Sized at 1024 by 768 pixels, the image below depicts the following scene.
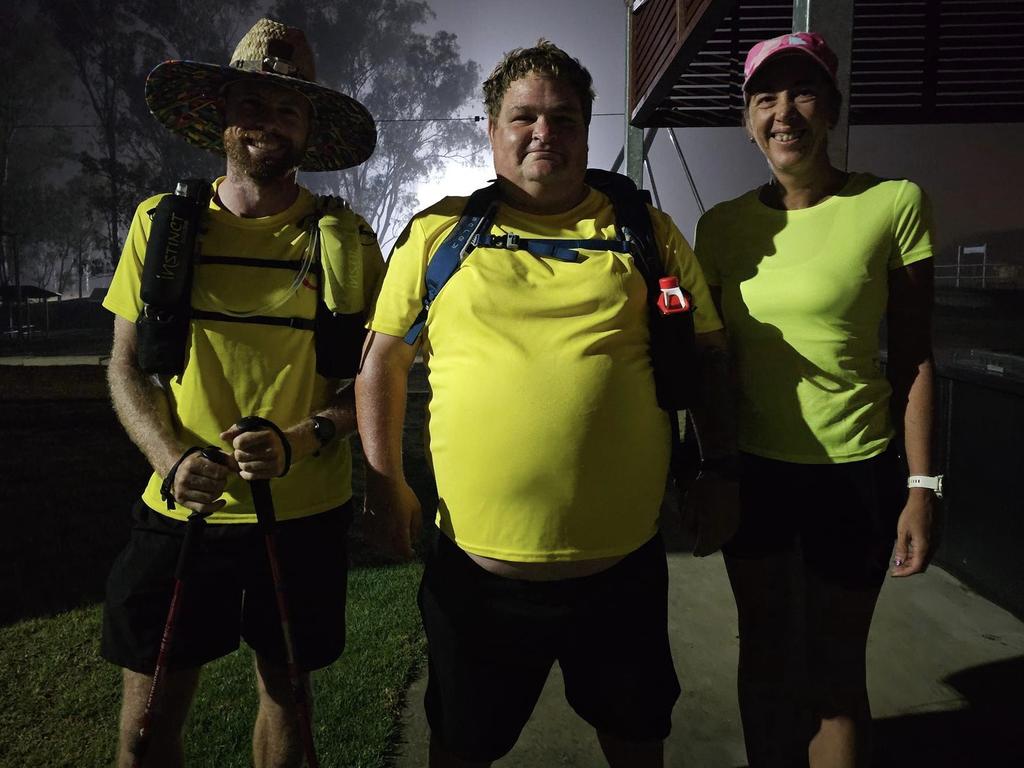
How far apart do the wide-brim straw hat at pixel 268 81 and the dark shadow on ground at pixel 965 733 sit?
3.12m

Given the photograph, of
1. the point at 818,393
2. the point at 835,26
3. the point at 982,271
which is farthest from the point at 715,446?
the point at 982,271

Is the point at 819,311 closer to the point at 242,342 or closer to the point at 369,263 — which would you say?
the point at 369,263

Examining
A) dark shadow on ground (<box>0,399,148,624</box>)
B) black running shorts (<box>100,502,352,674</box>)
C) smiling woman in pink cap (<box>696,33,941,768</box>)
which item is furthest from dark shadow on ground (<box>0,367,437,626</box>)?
smiling woman in pink cap (<box>696,33,941,768</box>)

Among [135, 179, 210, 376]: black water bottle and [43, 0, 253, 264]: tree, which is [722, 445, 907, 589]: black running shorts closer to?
[135, 179, 210, 376]: black water bottle

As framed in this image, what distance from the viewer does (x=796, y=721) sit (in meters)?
2.27

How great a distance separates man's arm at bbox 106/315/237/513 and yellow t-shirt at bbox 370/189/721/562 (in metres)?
0.63

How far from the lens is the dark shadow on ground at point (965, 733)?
2873 mm

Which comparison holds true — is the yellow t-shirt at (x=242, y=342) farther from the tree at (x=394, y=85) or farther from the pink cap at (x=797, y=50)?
the tree at (x=394, y=85)

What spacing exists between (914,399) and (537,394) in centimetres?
120

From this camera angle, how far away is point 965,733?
10.0ft

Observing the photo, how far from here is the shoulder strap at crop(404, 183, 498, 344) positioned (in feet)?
6.01

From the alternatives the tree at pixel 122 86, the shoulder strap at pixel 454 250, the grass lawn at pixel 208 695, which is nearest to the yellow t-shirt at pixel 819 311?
the shoulder strap at pixel 454 250

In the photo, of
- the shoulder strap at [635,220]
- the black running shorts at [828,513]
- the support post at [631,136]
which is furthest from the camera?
the support post at [631,136]

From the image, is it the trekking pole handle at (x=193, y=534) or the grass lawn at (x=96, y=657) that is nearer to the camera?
the trekking pole handle at (x=193, y=534)
